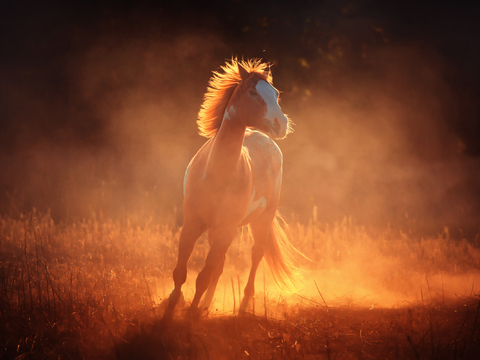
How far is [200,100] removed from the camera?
1145 centimetres

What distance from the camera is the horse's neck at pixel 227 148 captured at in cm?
322

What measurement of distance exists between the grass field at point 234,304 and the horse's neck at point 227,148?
1.11m

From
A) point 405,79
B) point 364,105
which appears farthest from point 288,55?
point 405,79

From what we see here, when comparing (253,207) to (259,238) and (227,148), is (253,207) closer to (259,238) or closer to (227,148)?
(259,238)

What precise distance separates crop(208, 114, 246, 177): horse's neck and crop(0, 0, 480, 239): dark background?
6.54 metres

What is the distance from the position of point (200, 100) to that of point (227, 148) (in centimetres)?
863

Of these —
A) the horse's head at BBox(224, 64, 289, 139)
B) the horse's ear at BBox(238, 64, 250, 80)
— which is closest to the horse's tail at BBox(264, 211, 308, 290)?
the horse's head at BBox(224, 64, 289, 139)

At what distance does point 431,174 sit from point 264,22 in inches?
294

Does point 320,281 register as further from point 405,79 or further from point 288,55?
point 405,79

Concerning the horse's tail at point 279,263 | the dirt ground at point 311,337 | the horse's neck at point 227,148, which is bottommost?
the dirt ground at point 311,337

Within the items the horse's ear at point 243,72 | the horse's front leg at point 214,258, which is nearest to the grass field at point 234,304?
the horse's front leg at point 214,258

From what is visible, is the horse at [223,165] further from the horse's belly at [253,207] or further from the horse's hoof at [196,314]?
the horse's belly at [253,207]

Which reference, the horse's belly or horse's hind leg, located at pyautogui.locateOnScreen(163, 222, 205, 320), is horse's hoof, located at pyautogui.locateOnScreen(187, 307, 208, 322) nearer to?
horse's hind leg, located at pyautogui.locateOnScreen(163, 222, 205, 320)

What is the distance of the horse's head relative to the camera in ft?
9.75
